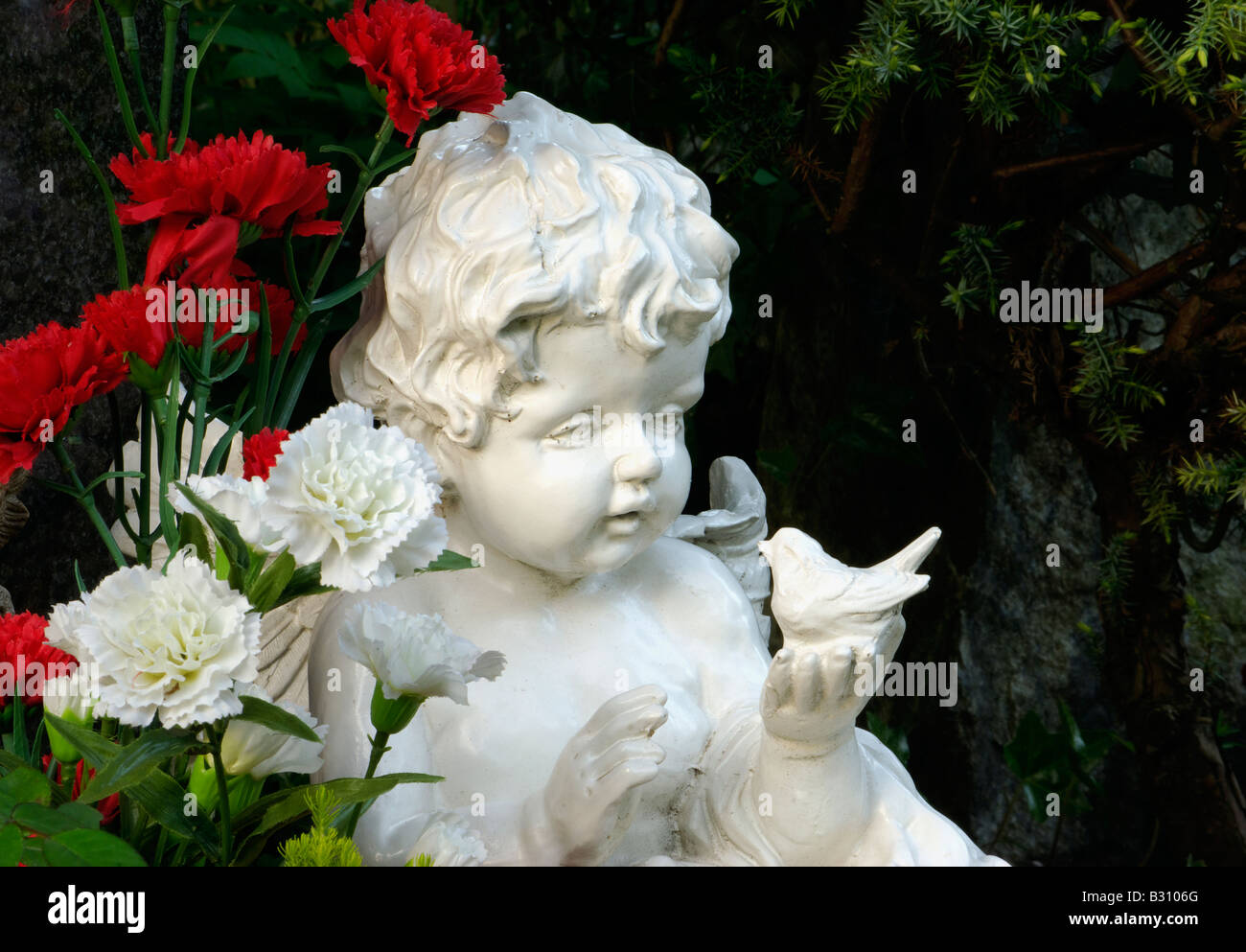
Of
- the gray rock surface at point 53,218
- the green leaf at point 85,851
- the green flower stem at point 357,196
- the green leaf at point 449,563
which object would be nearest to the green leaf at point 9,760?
the green leaf at point 85,851

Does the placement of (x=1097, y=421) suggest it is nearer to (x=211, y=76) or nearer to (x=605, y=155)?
(x=605, y=155)

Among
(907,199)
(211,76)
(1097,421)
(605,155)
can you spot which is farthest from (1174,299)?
(211,76)

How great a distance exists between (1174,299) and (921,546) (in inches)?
43.5

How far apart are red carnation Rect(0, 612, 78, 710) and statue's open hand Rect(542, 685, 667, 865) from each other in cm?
43

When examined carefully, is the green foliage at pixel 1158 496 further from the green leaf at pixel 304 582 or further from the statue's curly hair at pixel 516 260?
the green leaf at pixel 304 582

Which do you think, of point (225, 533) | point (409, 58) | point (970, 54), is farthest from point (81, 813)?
point (970, 54)

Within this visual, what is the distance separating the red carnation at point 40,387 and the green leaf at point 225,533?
5.2 inches

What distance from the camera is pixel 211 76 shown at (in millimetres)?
2434

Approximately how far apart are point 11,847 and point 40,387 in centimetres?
36

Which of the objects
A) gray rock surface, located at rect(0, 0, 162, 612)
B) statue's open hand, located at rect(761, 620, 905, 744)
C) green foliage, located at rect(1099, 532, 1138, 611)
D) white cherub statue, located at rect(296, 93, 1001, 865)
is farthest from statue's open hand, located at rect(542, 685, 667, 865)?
green foliage, located at rect(1099, 532, 1138, 611)

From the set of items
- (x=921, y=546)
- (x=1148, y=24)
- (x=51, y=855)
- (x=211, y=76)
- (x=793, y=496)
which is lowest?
(x=793, y=496)

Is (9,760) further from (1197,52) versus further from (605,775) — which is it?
(1197,52)

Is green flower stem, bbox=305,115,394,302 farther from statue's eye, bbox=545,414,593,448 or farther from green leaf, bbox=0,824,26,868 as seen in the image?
green leaf, bbox=0,824,26,868

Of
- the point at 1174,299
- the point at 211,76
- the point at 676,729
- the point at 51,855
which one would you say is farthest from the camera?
the point at 211,76
